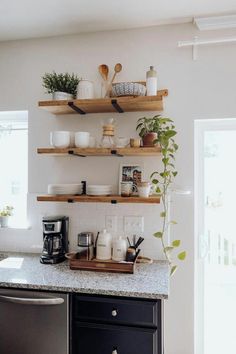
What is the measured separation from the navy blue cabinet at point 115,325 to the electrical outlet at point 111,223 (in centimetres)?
66

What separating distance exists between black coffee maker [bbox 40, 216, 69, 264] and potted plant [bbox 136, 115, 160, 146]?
2.74 ft

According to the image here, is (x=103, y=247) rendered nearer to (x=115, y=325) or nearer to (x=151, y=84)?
(x=115, y=325)

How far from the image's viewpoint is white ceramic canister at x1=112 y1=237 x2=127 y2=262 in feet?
6.28

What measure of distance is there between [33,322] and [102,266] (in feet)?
1.63

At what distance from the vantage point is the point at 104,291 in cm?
153

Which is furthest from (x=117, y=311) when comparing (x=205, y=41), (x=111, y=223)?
(x=205, y=41)

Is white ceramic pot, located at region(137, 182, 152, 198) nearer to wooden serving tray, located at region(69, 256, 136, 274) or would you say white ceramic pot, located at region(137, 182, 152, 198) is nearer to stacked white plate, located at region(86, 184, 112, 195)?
stacked white plate, located at region(86, 184, 112, 195)

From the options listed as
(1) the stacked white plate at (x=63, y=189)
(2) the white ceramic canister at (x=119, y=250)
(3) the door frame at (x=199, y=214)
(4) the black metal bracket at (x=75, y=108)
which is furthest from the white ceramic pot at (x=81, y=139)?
(3) the door frame at (x=199, y=214)

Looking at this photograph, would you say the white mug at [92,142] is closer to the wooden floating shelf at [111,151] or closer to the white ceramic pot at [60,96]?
the wooden floating shelf at [111,151]

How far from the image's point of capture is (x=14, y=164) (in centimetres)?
246

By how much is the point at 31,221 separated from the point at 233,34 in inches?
79.2

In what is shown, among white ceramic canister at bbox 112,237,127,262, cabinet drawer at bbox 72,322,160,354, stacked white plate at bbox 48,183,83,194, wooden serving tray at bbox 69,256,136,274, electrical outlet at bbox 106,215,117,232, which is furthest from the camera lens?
electrical outlet at bbox 106,215,117,232

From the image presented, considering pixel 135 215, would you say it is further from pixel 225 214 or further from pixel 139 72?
pixel 139 72

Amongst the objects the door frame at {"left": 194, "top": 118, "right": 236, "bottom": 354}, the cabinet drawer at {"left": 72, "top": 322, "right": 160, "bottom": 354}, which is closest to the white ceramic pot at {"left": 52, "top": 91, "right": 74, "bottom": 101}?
the door frame at {"left": 194, "top": 118, "right": 236, "bottom": 354}
